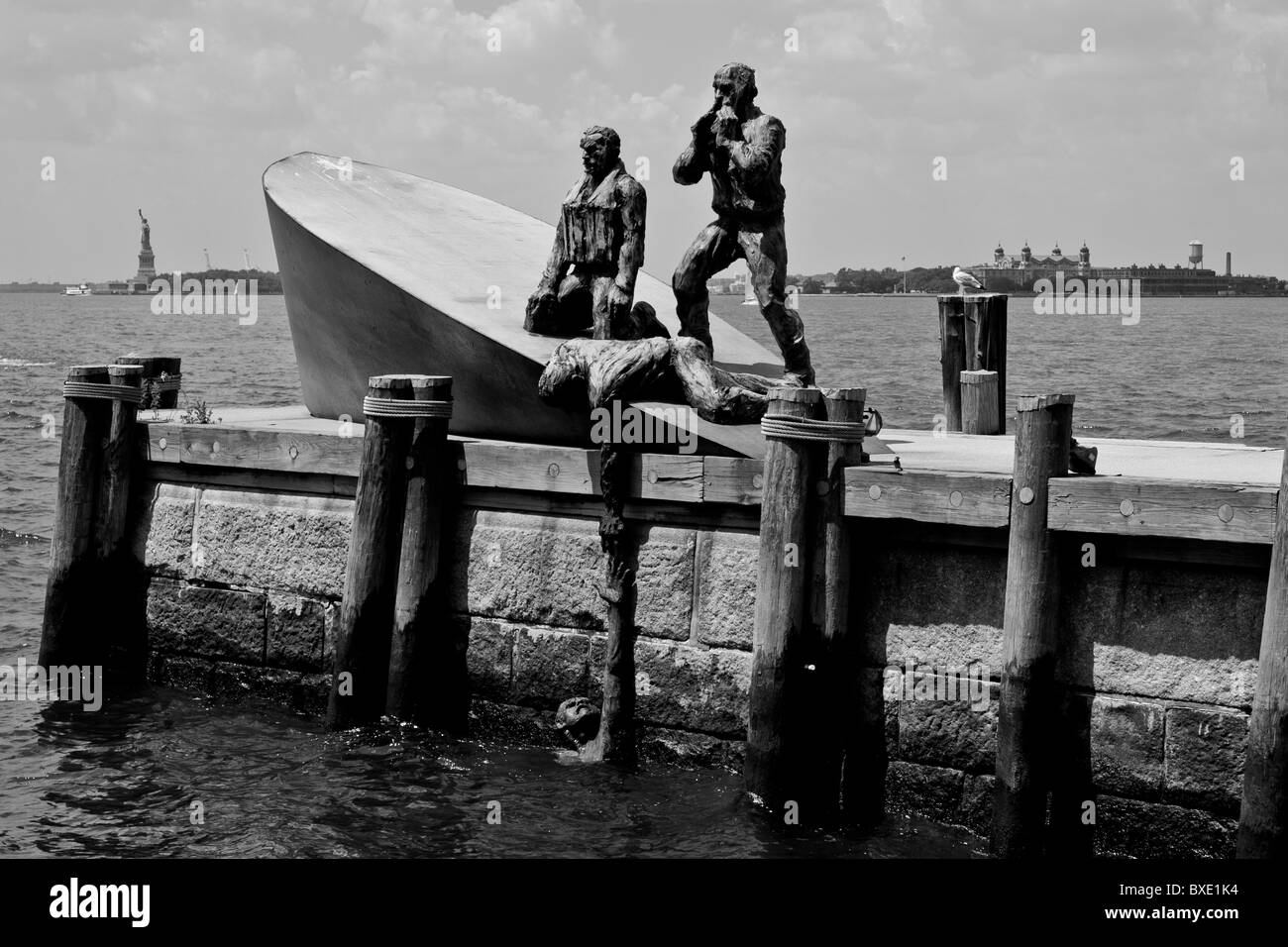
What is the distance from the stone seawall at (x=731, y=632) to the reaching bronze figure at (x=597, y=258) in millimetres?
1453

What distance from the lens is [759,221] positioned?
1039 cm

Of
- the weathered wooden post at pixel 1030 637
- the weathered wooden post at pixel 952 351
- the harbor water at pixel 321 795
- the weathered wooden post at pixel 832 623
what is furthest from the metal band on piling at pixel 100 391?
the weathered wooden post at pixel 952 351

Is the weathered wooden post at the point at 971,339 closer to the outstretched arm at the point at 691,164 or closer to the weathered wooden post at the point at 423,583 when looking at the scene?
the outstretched arm at the point at 691,164

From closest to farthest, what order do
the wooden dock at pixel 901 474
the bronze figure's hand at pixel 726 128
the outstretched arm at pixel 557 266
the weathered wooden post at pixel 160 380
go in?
1. the wooden dock at pixel 901 474
2. the bronze figure's hand at pixel 726 128
3. the outstretched arm at pixel 557 266
4. the weathered wooden post at pixel 160 380

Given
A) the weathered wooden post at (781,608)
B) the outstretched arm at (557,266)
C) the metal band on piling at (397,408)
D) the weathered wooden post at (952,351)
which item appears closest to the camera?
the weathered wooden post at (781,608)

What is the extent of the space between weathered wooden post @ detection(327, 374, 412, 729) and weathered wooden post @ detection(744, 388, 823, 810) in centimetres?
235

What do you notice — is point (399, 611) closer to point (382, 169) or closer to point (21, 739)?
point (21, 739)

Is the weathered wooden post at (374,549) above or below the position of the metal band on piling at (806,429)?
below

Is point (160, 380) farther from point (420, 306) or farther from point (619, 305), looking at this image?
point (619, 305)

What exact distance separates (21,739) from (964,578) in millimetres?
6012

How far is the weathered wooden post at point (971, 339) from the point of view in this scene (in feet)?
45.3

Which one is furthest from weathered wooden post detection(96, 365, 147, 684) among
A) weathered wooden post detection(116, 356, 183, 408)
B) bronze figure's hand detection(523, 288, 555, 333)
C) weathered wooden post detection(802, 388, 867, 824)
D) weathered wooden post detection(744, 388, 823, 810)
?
weathered wooden post detection(802, 388, 867, 824)
